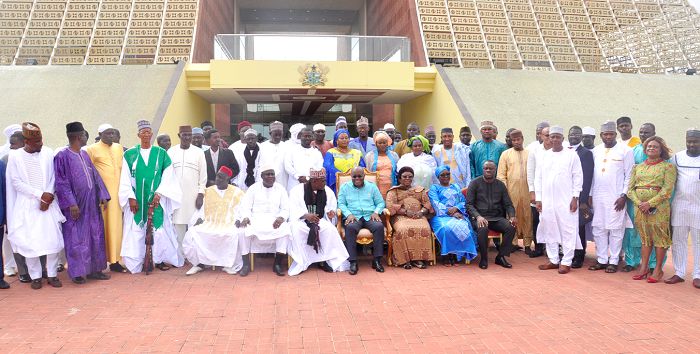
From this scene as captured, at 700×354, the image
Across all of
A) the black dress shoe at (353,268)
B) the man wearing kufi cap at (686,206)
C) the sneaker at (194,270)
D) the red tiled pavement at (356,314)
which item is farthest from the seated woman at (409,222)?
the man wearing kufi cap at (686,206)

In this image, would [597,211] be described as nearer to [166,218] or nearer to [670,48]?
[166,218]

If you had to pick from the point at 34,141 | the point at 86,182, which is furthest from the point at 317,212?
the point at 34,141

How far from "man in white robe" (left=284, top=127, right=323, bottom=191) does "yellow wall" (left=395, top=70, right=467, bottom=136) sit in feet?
20.8

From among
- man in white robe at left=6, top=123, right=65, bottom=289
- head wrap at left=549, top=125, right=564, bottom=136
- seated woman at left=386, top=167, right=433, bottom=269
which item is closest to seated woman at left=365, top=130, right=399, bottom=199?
seated woman at left=386, top=167, right=433, bottom=269

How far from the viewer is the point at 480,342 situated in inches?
144

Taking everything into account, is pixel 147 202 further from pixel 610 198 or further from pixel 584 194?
pixel 610 198

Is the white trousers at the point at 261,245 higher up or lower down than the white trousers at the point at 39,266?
higher up

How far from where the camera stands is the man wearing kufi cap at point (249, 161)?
7039mm

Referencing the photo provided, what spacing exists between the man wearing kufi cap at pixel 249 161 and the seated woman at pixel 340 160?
100 centimetres

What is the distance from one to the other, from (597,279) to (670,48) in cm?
1491

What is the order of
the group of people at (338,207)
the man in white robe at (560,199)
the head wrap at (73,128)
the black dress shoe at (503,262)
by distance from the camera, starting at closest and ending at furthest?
the group of people at (338,207)
the head wrap at (73,128)
the man in white robe at (560,199)
the black dress shoe at (503,262)

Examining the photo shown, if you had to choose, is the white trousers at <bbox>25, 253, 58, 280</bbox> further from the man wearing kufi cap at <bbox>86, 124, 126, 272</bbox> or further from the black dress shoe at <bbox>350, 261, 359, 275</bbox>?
the black dress shoe at <bbox>350, 261, 359, 275</bbox>

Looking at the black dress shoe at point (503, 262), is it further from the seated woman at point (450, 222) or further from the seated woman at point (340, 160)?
the seated woman at point (340, 160)

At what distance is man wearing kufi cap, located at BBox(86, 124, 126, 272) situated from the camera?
5.82 m
